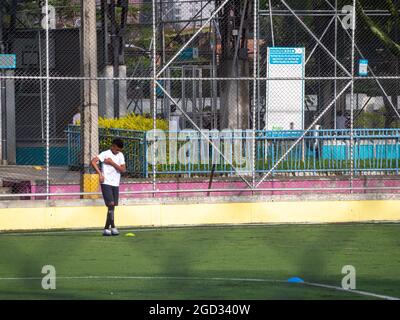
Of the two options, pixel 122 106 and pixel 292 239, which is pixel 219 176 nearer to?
pixel 292 239

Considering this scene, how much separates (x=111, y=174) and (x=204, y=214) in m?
3.06

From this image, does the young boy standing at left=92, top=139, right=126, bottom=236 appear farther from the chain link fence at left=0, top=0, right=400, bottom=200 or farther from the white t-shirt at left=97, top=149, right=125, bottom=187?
the chain link fence at left=0, top=0, right=400, bottom=200

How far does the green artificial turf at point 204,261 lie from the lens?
1409 cm

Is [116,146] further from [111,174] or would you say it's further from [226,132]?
[226,132]

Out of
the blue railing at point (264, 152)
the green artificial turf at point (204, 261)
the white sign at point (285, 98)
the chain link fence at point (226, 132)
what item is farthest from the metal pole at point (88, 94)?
the white sign at point (285, 98)

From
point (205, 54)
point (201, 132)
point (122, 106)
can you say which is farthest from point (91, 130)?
point (205, 54)

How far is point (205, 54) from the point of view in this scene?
38.5 meters

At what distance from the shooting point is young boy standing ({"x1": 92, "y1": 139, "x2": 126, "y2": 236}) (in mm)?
20391

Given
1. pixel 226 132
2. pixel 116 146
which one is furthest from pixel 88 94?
pixel 226 132

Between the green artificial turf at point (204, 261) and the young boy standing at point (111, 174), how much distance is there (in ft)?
1.37

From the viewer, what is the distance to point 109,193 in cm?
2047

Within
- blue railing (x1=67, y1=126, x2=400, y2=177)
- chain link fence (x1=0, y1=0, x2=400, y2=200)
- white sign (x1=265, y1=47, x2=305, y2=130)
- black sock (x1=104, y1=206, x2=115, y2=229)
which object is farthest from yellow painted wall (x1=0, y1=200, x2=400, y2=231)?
white sign (x1=265, y1=47, x2=305, y2=130)

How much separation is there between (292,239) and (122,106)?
1316 cm

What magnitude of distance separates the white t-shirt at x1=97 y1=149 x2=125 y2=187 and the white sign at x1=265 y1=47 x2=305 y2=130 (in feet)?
23.7
